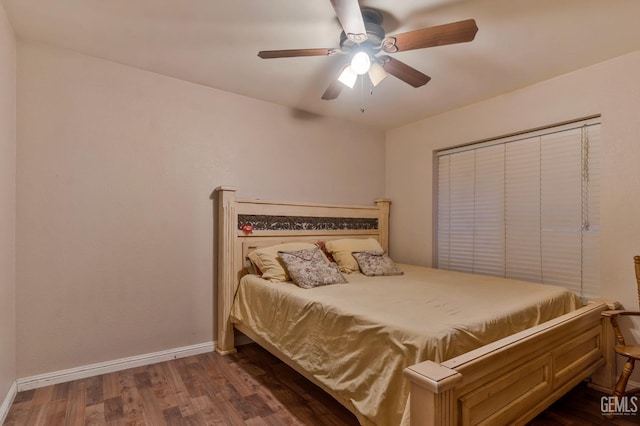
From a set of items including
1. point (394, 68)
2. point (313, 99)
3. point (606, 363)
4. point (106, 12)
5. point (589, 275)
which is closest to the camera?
point (106, 12)

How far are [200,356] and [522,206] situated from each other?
312 cm

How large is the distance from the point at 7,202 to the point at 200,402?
1.72m

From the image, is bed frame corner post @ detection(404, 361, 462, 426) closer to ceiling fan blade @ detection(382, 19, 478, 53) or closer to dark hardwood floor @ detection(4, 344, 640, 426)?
dark hardwood floor @ detection(4, 344, 640, 426)

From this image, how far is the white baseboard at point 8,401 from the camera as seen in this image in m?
1.88

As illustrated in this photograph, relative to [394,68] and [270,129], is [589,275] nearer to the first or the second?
[394,68]

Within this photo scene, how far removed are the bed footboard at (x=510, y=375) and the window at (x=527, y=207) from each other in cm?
57

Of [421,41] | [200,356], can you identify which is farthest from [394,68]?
A: [200,356]

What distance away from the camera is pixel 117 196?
2537mm

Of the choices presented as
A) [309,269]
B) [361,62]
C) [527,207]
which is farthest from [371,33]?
[527,207]

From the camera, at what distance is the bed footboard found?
118 cm

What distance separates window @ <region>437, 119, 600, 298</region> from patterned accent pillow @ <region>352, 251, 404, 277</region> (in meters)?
0.87

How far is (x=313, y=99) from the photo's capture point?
3.19 metres

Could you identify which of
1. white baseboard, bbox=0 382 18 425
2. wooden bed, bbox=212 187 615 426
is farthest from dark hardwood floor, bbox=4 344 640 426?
wooden bed, bbox=212 187 615 426

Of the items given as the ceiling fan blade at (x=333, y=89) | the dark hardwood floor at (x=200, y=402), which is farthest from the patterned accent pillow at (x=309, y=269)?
the ceiling fan blade at (x=333, y=89)
